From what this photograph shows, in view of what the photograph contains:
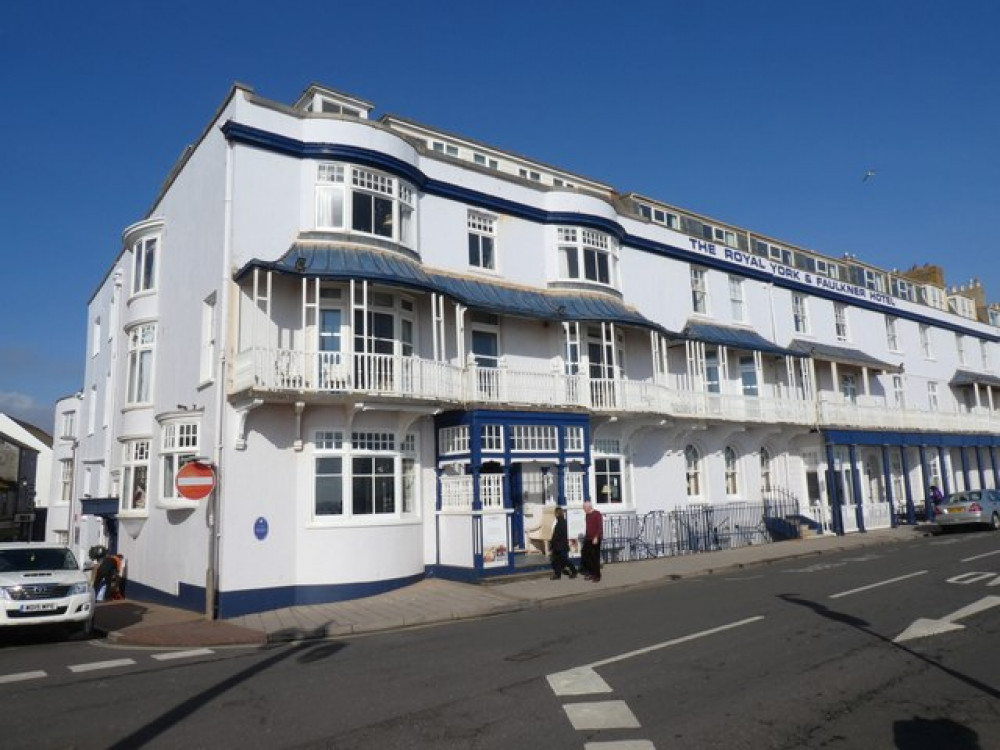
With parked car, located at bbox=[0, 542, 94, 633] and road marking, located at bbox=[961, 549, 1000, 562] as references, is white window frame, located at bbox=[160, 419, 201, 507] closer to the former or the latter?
parked car, located at bbox=[0, 542, 94, 633]

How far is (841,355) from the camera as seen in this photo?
29516mm

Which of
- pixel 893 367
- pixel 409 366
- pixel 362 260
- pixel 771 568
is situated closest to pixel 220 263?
pixel 362 260

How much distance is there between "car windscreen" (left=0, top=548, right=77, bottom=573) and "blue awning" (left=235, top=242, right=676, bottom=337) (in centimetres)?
635

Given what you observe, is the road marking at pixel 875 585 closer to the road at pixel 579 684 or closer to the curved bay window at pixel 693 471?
the road at pixel 579 684

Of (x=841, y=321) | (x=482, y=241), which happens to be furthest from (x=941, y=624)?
(x=841, y=321)

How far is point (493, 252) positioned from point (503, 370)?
13.5ft

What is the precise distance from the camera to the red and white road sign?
13.1 m

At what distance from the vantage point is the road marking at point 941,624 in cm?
919

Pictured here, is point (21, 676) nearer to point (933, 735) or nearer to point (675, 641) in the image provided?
point (675, 641)

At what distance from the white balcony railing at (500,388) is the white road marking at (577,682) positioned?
821 cm

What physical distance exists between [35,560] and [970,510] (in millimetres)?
29218

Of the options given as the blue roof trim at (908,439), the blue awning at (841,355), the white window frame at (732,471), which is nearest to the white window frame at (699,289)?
the blue awning at (841,355)

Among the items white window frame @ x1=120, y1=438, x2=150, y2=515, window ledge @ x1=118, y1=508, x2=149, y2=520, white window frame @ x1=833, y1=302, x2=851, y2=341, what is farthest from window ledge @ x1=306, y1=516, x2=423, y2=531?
white window frame @ x1=833, y1=302, x2=851, y2=341

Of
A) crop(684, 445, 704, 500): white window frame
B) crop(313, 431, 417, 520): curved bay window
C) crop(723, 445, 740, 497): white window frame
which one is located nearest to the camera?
crop(313, 431, 417, 520): curved bay window
